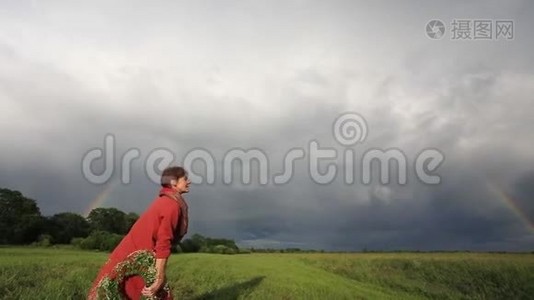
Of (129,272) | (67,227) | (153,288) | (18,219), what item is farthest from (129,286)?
(18,219)

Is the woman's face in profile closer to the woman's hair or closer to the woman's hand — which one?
the woman's hair

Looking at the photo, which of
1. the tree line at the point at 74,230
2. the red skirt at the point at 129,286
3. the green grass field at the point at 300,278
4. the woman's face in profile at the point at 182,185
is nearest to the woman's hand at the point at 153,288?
the red skirt at the point at 129,286

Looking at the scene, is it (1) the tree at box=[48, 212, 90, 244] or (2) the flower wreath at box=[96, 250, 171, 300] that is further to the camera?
(1) the tree at box=[48, 212, 90, 244]

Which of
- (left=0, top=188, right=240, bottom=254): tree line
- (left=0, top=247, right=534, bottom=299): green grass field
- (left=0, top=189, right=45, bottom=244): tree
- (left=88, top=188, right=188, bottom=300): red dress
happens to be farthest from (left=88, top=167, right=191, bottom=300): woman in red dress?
(left=0, top=189, right=45, bottom=244): tree

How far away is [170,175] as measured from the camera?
23.1ft

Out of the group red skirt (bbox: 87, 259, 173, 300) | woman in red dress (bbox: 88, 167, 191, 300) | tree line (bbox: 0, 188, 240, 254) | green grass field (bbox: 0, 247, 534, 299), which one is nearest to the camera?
woman in red dress (bbox: 88, 167, 191, 300)

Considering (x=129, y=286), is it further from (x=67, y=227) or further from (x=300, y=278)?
(x=67, y=227)

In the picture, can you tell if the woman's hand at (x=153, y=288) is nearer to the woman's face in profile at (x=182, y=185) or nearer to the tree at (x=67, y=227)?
the woman's face in profile at (x=182, y=185)

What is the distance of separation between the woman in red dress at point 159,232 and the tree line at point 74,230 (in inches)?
1237

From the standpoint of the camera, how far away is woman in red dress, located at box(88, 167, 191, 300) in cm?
682

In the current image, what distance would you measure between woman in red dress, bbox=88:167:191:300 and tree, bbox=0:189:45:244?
3677 centimetres

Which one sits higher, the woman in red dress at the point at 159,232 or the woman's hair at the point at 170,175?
the woman's hair at the point at 170,175

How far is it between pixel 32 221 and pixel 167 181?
136 ft

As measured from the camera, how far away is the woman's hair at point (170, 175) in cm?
704
